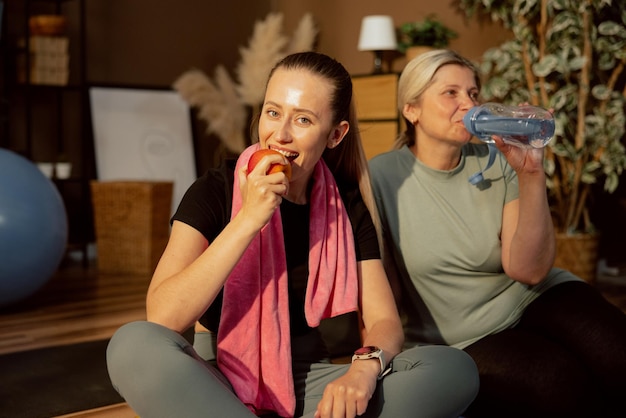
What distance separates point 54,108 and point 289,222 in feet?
11.4

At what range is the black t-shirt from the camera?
1.51m

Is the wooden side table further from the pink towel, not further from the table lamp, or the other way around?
the pink towel

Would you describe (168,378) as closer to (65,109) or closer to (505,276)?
(505,276)

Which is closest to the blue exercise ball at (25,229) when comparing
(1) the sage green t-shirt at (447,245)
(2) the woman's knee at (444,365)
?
(1) the sage green t-shirt at (447,245)

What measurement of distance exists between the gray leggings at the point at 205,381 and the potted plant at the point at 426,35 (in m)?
3.23

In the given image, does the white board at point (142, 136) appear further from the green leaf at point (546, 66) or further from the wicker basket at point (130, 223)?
the green leaf at point (546, 66)

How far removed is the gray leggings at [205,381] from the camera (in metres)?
1.33

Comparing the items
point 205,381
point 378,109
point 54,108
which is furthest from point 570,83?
point 205,381

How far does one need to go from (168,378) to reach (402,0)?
159 inches

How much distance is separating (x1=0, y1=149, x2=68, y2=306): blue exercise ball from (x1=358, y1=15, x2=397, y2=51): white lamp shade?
6.78 ft

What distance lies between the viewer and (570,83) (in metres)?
4.11

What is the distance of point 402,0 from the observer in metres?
4.99

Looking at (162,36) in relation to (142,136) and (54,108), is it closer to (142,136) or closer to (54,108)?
(142,136)

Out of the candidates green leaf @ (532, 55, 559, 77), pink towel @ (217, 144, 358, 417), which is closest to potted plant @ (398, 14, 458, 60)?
green leaf @ (532, 55, 559, 77)
